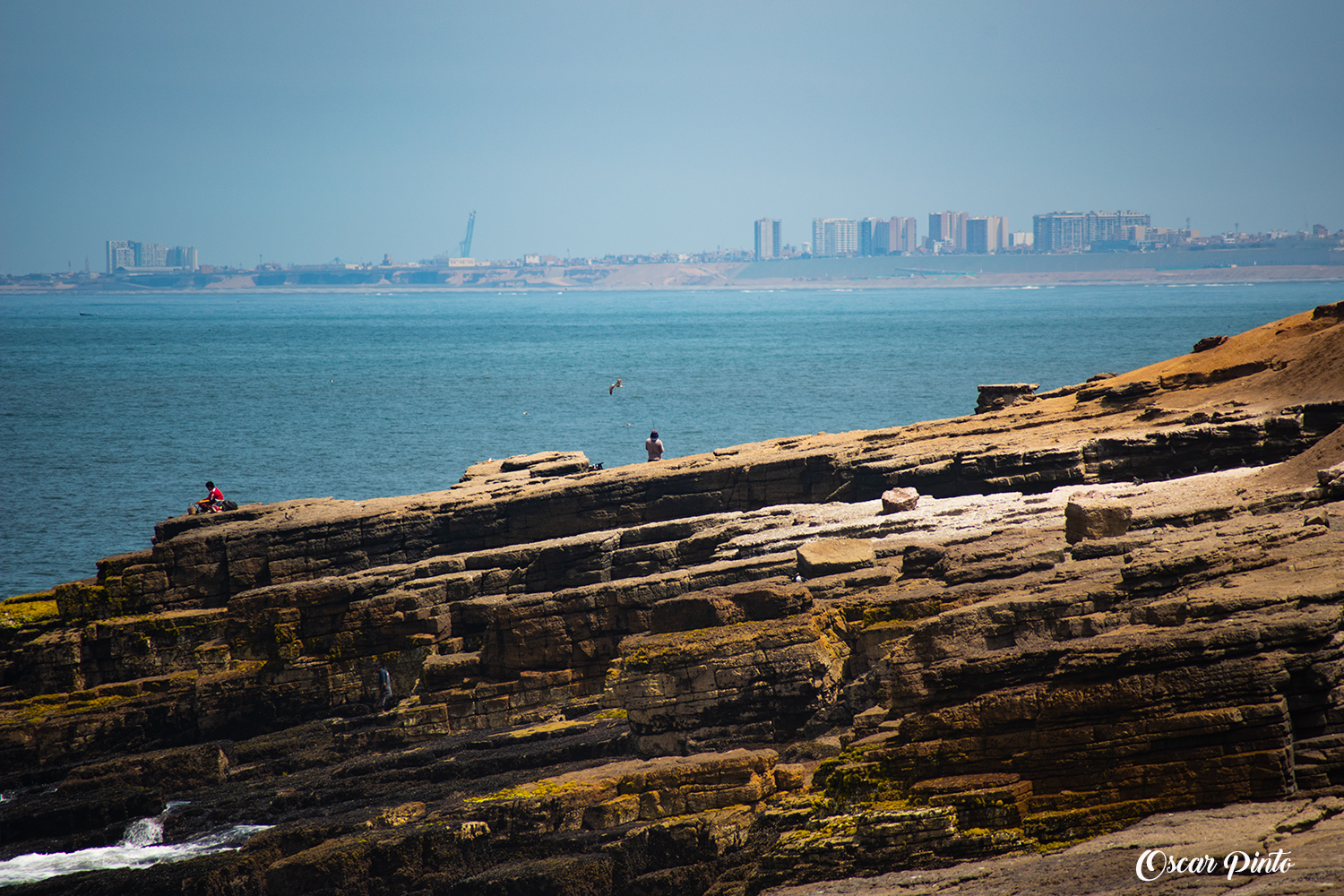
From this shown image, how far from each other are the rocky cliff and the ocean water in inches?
540

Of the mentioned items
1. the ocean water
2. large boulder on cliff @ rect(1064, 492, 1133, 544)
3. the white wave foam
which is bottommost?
the white wave foam

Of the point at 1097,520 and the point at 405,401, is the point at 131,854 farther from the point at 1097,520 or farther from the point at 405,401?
the point at 405,401

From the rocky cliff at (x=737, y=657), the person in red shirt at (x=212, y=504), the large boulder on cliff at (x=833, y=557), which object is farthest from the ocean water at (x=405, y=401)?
the large boulder on cliff at (x=833, y=557)

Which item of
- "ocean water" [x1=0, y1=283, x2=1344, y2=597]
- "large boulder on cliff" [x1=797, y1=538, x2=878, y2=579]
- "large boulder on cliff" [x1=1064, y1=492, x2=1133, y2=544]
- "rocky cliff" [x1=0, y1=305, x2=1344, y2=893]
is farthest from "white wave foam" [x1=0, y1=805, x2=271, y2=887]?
"ocean water" [x1=0, y1=283, x2=1344, y2=597]

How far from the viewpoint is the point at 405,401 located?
247ft

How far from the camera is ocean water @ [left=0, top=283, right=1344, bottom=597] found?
45.2 meters

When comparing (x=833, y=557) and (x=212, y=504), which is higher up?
(x=833, y=557)

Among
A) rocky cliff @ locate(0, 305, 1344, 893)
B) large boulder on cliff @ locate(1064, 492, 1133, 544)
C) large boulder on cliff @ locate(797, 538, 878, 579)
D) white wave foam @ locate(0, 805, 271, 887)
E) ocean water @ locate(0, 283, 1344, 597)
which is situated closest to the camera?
rocky cliff @ locate(0, 305, 1344, 893)

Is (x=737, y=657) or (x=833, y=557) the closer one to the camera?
(x=737, y=657)

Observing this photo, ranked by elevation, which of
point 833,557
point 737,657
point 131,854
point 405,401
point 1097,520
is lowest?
point 131,854

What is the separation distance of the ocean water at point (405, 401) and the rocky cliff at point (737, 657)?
1372 centimetres

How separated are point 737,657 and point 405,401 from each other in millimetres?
64232

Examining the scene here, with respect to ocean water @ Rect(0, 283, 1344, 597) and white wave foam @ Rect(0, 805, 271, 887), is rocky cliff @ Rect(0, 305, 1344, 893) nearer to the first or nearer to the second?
white wave foam @ Rect(0, 805, 271, 887)

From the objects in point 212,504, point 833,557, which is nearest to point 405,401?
point 212,504
